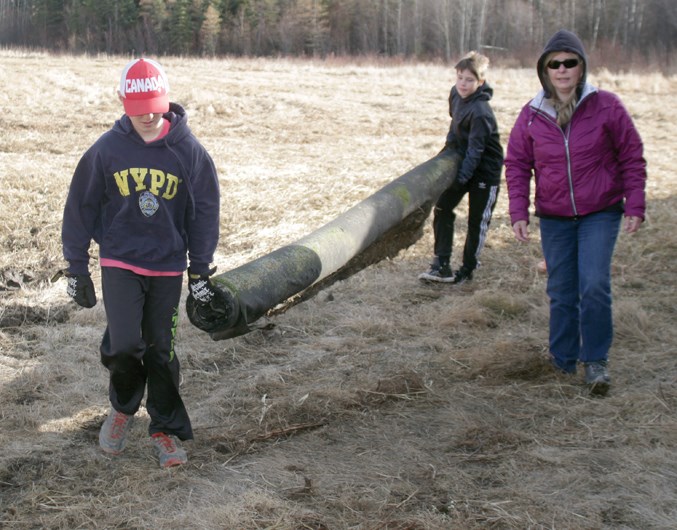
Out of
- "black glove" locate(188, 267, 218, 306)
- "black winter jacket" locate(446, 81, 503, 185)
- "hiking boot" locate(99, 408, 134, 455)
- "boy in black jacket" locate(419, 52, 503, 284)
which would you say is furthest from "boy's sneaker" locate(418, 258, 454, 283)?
"hiking boot" locate(99, 408, 134, 455)

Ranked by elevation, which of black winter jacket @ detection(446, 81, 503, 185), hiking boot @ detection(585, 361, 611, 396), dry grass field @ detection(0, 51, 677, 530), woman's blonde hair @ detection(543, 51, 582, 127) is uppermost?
woman's blonde hair @ detection(543, 51, 582, 127)

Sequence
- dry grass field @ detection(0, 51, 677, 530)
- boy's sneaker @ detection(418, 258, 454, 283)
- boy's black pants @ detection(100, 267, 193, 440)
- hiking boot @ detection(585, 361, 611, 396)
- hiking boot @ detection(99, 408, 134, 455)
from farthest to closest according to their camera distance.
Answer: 1. boy's sneaker @ detection(418, 258, 454, 283)
2. hiking boot @ detection(585, 361, 611, 396)
3. hiking boot @ detection(99, 408, 134, 455)
4. boy's black pants @ detection(100, 267, 193, 440)
5. dry grass field @ detection(0, 51, 677, 530)

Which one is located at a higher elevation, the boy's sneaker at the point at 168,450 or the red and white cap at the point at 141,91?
the red and white cap at the point at 141,91

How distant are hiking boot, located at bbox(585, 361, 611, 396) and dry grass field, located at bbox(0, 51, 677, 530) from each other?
8 cm

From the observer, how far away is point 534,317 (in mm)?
6281

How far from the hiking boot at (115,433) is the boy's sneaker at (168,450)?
0.47 ft

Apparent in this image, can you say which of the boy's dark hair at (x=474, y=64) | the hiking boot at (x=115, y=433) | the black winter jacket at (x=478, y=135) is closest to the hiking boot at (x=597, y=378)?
the black winter jacket at (x=478, y=135)

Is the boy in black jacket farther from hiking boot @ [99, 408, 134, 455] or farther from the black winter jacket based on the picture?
hiking boot @ [99, 408, 134, 455]

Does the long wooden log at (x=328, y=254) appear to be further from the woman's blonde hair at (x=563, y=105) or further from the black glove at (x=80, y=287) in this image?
the woman's blonde hair at (x=563, y=105)

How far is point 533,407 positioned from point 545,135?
157 cm

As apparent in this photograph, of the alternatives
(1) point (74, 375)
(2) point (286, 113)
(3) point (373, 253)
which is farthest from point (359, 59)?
(1) point (74, 375)

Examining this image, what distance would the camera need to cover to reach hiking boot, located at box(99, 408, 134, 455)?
4.18m

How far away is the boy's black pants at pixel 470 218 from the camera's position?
711cm

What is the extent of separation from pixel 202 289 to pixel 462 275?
3708 mm
